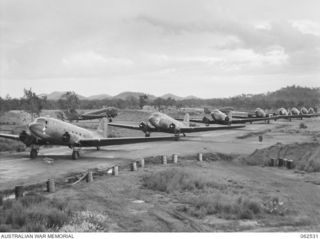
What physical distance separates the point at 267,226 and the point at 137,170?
1495 centimetres

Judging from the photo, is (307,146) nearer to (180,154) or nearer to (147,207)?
(180,154)

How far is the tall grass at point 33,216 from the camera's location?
1564 cm

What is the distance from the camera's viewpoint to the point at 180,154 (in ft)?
136

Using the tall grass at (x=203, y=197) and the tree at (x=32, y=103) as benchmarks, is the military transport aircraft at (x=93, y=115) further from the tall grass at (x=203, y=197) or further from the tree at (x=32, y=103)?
the tall grass at (x=203, y=197)

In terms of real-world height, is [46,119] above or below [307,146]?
above

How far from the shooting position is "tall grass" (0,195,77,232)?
15.6m

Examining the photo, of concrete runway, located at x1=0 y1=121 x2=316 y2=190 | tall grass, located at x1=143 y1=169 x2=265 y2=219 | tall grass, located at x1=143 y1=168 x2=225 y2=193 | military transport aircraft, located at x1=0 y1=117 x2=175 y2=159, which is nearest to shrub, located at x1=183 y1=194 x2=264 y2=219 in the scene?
tall grass, located at x1=143 y1=169 x2=265 y2=219

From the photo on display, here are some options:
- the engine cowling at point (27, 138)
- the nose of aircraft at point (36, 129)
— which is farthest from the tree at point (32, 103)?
the nose of aircraft at point (36, 129)

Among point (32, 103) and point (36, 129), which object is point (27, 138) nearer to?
point (36, 129)

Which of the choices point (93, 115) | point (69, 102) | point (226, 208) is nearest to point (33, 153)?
point (226, 208)

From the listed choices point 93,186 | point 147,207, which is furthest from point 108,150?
point 147,207

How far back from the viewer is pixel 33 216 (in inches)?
655

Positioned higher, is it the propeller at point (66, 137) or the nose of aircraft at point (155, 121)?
the nose of aircraft at point (155, 121)

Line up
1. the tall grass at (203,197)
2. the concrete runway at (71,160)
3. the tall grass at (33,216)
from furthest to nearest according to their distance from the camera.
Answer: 1. the concrete runway at (71,160)
2. the tall grass at (203,197)
3. the tall grass at (33,216)
